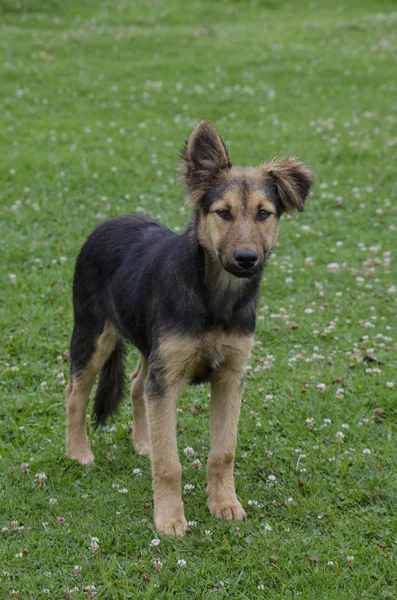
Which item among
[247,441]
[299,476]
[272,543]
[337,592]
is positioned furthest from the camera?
[247,441]

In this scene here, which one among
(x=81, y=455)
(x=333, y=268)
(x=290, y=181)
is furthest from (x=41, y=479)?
(x=333, y=268)

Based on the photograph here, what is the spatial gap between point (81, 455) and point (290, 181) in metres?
2.93

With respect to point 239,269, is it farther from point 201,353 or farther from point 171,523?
point 171,523

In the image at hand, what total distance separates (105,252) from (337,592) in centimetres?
339

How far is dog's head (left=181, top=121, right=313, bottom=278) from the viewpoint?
18.5ft

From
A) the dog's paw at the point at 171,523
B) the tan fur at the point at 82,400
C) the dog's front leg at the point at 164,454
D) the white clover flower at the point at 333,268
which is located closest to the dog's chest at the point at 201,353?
the dog's front leg at the point at 164,454

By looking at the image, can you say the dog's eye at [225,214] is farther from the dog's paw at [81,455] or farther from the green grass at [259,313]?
the dog's paw at [81,455]

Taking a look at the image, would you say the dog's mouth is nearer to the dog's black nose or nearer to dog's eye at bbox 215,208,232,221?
the dog's black nose

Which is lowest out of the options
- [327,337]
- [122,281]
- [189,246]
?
[327,337]

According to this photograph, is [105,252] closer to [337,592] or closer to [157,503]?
[157,503]

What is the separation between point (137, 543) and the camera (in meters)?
5.78

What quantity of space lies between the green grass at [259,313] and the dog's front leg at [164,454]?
8.4 inches

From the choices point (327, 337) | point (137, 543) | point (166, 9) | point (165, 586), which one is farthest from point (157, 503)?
point (166, 9)

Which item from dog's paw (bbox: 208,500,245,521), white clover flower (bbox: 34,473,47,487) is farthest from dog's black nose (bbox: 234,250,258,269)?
white clover flower (bbox: 34,473,47,487)
